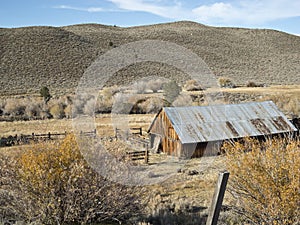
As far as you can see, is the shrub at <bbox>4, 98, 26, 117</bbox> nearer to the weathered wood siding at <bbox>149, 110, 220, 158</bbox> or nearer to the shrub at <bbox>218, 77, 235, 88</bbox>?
the weathered wood siding at <bbox>149, 110, 220, 158</bbox>

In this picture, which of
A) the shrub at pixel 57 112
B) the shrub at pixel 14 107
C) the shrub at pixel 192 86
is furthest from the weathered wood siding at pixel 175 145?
the shrub at pixel 192 86

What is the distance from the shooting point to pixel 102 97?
140ft

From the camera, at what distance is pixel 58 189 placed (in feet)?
25.5

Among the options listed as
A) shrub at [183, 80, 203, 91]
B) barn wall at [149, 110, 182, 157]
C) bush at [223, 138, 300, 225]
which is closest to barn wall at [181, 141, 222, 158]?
barn wall at [149, 110, 182, 157]

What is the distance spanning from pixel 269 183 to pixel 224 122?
14000 mm

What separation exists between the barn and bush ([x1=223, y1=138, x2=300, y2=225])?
11.1m

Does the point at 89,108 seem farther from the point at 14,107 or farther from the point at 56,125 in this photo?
the point at 14,107

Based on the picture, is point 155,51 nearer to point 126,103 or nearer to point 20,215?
point 126,103

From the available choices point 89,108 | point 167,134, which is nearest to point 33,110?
point 89,108

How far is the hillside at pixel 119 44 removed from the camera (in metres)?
57.4

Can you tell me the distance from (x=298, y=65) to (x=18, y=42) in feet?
189

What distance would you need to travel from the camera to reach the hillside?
57406mm

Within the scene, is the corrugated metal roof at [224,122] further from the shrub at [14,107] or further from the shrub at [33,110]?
the shrub at [14,107]

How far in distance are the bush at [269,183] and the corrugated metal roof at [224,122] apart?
11128 millimetres
